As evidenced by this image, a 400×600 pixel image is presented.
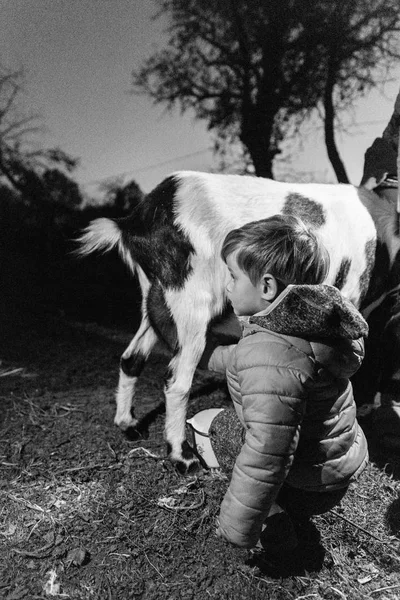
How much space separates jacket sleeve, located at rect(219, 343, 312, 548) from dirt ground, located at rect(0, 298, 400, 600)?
0.39 m

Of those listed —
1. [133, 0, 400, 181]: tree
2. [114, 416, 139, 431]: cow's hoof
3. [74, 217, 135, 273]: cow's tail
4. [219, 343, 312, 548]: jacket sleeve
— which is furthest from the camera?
[133, 0, 400, 181]: tree

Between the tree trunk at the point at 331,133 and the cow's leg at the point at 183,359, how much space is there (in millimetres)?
1466

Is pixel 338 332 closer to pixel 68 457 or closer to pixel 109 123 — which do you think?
pixel 68 457

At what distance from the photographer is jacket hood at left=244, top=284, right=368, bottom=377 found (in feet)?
4.48

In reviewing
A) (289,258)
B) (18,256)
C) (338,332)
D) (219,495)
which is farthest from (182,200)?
(18,256)

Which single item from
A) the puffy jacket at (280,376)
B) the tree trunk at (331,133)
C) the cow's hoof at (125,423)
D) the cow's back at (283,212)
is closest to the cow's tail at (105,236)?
Result: the cow's back at (283,212)

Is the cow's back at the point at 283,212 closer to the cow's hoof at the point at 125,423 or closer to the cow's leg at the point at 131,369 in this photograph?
the cow's leg at the point at 131,369

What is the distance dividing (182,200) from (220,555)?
56.5 inches

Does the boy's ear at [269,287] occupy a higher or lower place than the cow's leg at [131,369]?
higher

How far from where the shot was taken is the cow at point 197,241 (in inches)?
88.7

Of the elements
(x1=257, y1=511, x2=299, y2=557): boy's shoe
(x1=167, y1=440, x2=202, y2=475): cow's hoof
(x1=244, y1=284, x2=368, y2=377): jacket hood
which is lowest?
(x1=167, y1=440, x2=202, y2=475): cow's hoof

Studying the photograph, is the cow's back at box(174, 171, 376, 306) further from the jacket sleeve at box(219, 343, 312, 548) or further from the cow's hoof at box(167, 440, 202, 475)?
the jacket sleeve at box(219, 343, 312, 548)

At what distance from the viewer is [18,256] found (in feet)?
12.4

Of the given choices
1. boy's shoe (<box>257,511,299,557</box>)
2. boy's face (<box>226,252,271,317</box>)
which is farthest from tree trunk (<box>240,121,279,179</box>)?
boy's shoe (<box>257,511,299,557</box>)
